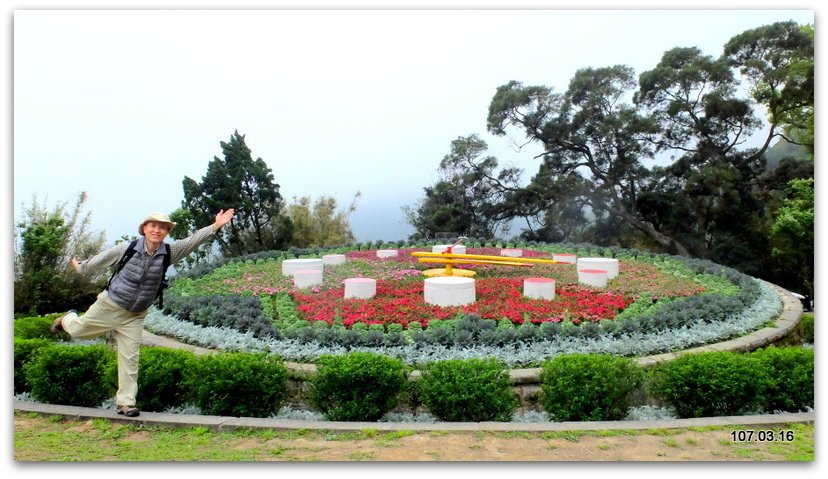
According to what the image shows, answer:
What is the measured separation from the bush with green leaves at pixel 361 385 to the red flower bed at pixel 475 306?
2184 mm

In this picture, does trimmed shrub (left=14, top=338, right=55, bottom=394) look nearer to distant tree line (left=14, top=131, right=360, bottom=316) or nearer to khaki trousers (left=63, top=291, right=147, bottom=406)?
khaki trousers (left=63, top=291, right=147, bottom=406)

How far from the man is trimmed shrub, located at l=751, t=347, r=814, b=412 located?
438 centimetres

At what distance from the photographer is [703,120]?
31.8 ft

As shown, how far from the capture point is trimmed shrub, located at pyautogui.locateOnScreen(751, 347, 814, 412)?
4.71 meters

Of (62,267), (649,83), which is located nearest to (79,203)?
(62,267)

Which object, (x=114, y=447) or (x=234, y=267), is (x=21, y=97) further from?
(x=234, y=267)

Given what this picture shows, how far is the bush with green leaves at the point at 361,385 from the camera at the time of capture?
14.9 ft

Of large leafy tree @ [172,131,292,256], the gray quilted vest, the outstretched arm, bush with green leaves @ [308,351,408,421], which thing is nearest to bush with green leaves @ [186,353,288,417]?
bush with green leaves @ [308,351,408,421]

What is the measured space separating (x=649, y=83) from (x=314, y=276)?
6446 millimetres

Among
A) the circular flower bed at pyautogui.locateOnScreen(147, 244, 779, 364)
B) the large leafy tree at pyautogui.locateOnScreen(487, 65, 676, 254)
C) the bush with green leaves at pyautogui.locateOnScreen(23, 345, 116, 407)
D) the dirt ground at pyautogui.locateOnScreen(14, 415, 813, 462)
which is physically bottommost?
the dirt ground at pyautogui.locateOnScreen(14, 415, 813, 462)

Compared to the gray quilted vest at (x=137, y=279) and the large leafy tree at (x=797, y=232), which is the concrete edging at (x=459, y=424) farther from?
the large leafy tree at (x=797, y=232)

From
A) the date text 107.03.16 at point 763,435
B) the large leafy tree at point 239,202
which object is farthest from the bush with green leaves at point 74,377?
the date text 107.03.16 at point 763,435

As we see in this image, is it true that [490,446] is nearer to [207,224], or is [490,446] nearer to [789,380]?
[789,380]

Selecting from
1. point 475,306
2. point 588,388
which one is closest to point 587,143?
point 475,306
